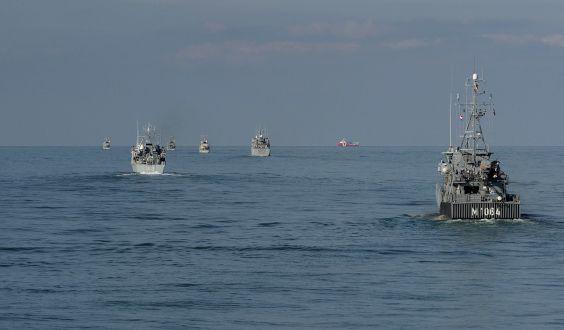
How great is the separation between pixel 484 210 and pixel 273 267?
29.5 m

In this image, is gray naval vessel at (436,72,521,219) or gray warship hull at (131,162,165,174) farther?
gray warship hull at (131,162,165,174)

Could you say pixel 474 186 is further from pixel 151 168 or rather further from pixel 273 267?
pixel 151 168

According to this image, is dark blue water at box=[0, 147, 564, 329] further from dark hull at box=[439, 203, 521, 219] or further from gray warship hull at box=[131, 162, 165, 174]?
gray warship hull at box=[131, 162, 165, 174]

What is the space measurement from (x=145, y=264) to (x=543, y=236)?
110ft

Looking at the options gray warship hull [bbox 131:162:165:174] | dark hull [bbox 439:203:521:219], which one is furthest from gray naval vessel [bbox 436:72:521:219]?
gray warship hull [bbox 131:162:165:174]

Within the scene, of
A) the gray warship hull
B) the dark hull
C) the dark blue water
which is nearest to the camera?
the dark blue water

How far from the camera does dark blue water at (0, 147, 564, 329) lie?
4934cm

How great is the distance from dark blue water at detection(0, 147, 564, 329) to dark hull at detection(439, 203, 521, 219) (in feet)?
3.41

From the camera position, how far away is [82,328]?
152 feet

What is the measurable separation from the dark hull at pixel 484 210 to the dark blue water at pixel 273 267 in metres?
1.04

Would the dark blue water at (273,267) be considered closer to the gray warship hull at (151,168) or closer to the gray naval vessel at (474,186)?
the gray naval vessel at (474,186)

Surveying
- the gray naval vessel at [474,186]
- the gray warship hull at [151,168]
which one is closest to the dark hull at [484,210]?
the gray naval vessel at [474,186]

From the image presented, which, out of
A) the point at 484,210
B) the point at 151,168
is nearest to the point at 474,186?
the point at 484,210

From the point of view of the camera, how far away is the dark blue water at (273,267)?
1943 inches
